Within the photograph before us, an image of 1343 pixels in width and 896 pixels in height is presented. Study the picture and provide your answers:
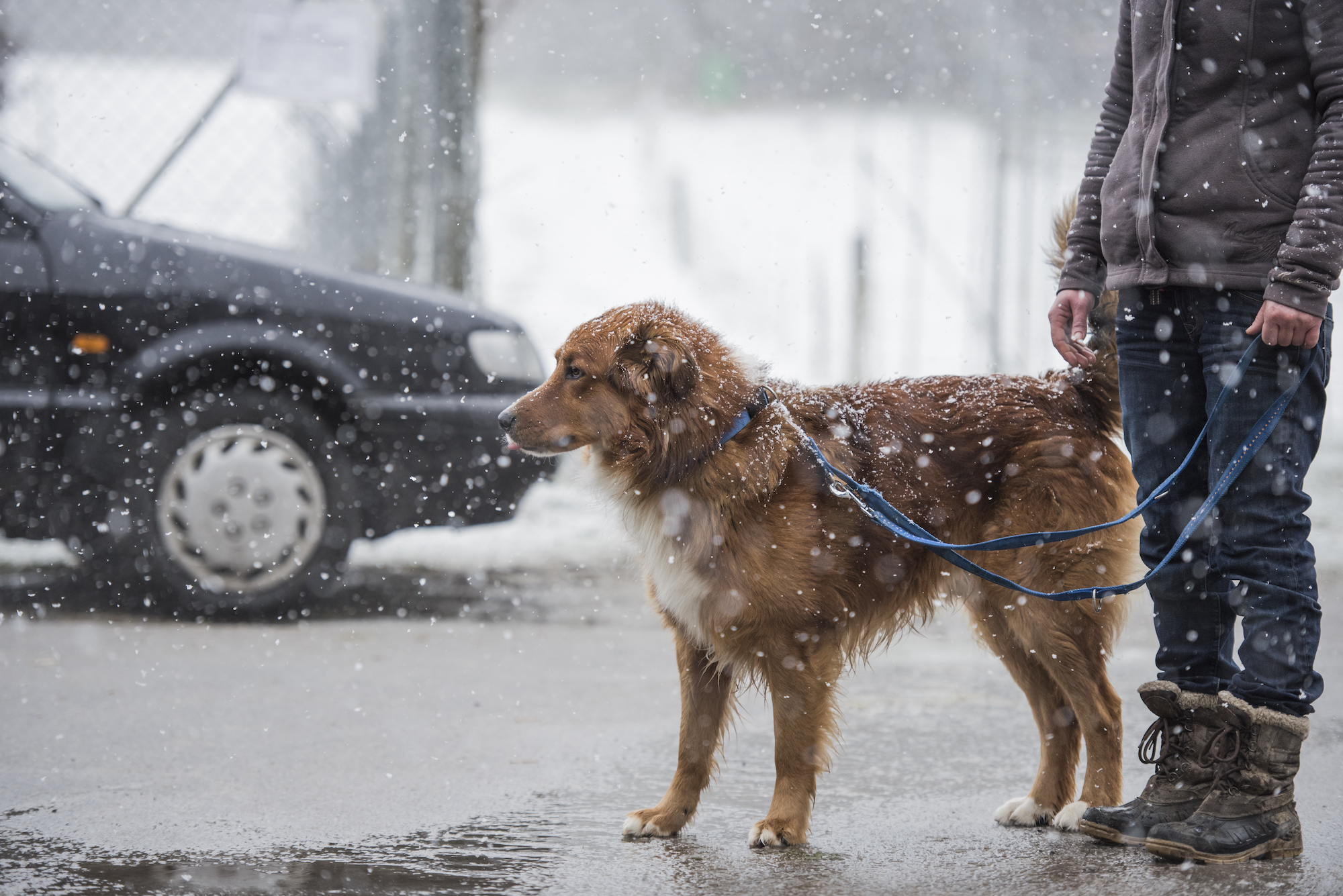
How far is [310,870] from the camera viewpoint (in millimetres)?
2473

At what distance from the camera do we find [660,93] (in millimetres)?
18328

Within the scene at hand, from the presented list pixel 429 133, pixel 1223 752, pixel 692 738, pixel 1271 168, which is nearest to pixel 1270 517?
pixel 1223 752

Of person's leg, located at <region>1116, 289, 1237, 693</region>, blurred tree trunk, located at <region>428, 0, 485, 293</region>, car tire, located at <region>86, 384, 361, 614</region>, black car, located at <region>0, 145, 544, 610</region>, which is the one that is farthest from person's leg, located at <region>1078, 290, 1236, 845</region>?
blurred tree trunk, located at <region>428, 0, 485, 293</region>

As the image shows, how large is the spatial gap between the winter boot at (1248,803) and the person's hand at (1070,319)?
0.89 metres

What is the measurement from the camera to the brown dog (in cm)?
279

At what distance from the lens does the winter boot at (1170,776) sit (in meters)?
2.64

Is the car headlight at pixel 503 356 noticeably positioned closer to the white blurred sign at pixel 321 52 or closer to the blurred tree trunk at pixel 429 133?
the blurred tree trunk at pixel 429 133

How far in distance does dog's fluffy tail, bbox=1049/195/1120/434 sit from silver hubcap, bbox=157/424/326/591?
10.7 ft

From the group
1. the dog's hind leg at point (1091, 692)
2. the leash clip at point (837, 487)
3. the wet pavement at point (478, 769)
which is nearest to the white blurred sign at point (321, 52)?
the wet pavement at point (478, 769)

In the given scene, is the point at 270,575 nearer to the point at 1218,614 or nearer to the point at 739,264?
the point at 1218,614

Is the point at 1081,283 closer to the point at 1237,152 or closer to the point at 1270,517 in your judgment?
the point at 1237,152

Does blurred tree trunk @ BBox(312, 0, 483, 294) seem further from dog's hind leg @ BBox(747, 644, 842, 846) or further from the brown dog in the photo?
dog's hind leg @ BBox(747, 644, 842, 846)

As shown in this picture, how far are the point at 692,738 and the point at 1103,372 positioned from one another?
4.59ft

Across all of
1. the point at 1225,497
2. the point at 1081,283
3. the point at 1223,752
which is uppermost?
the point at 1081,283
